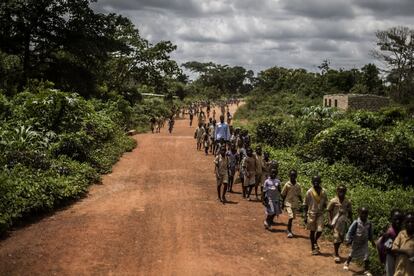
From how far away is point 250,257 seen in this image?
395 inches

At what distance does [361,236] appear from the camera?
909 cm

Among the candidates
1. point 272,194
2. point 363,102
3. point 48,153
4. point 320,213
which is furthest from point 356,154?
point 363,102

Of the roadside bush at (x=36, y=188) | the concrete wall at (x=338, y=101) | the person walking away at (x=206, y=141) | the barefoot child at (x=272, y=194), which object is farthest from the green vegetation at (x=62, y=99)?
the concrete wall at (x=338, y=101)

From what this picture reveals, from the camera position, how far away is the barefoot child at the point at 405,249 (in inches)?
292

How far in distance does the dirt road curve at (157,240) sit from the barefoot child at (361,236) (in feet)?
1.85

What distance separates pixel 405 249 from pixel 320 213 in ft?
9.09

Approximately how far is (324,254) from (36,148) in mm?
9232

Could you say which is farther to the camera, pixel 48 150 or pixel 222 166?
pixel 48 150

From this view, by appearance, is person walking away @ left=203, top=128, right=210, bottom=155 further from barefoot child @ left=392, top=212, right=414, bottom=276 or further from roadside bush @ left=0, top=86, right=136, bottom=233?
barefoot child @ left=392, top=212, right=414, bottom=276

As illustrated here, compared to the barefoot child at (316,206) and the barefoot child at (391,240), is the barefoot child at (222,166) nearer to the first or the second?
the barefoot child at (316,206)

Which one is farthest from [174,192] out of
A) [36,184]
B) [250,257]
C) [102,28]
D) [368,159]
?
[102,28]

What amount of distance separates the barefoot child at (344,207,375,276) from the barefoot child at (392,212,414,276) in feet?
4.64

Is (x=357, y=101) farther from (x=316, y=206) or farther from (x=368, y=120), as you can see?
(x=316, y=206)

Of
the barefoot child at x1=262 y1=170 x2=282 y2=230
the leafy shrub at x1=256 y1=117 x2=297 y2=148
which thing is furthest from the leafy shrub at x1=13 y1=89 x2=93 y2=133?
the leafy shrub at x1=256 y1=117 x2=297 y2=148
